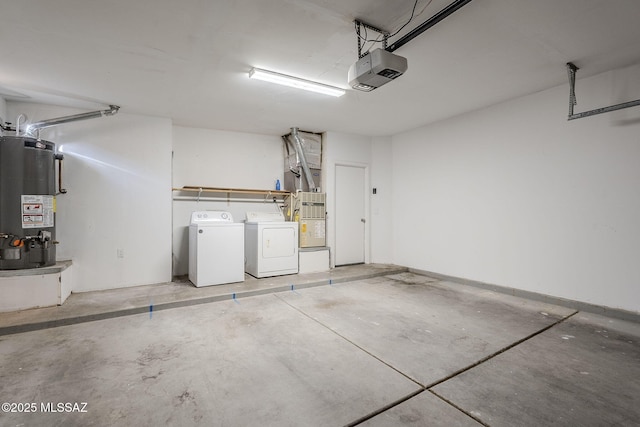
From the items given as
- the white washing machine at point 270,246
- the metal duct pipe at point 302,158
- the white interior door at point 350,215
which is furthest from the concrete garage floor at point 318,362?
the metal duct pipe at point 302,158

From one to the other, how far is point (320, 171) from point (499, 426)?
14.8ft

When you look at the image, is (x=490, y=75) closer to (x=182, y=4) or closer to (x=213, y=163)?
(x=182, y=4)

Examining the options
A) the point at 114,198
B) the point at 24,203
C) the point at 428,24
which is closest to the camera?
the point at 428,24

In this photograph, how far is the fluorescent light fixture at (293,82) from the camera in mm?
3031

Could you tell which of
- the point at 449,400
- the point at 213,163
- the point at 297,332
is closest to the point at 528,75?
the point at 449,400

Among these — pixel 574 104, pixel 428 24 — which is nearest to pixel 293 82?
pixel 428 24

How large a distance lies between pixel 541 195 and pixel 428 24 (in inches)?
107

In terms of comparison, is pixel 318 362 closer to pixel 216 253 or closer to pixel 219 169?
pixel 216 253

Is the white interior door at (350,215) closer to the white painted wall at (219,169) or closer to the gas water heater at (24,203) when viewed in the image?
the white painted wall at (219,169)

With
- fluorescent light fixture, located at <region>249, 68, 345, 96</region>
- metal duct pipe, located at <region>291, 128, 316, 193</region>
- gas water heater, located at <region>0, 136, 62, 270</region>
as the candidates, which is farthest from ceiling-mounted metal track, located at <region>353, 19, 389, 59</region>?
gas water heater, located at <region>0, 136, 62, 270</region>

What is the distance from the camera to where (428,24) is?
2.17 metres

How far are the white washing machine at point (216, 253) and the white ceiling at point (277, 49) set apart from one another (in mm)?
1715

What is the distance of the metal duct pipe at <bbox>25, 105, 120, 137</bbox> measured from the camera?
3496mm

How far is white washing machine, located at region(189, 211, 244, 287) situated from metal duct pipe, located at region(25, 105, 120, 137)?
72.5 inches
